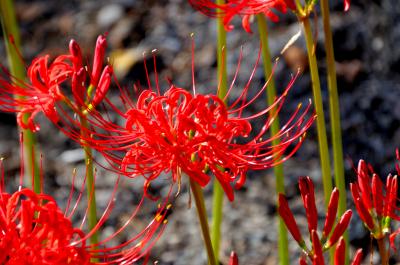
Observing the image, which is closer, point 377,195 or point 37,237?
point 37,237

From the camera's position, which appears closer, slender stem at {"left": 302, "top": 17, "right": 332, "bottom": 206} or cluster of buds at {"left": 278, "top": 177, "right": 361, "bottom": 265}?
cluster of buds at {"left": 278, "top": 177, "right": 361, "bottom": 265}

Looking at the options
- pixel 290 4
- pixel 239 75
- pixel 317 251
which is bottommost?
pixel 317 251

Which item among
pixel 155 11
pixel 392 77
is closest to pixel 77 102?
pixel 392 77

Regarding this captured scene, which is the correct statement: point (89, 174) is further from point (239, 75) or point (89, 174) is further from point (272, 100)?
point (239, 75)

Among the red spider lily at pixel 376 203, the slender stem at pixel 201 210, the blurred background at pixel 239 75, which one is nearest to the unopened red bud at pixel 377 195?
the red spider lily at pixel 376 203

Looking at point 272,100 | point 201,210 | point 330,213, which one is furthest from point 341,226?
point 272,100

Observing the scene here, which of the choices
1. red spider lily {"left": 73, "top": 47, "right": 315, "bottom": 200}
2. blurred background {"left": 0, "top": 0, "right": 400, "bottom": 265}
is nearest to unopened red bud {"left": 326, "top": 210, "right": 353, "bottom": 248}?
red spider lily {"left": 73, "top": 47, "right": 315, "bottom": 200}

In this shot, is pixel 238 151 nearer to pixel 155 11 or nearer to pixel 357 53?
pixel 357 53

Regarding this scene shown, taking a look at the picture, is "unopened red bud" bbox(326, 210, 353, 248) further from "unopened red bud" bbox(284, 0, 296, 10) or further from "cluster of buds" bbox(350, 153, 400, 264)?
"unopened red bud" bbox(284, 0, 296, 10)

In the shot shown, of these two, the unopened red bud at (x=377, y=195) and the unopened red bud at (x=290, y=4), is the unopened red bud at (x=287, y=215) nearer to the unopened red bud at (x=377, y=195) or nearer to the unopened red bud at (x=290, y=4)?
the unopened red bud at (x=377, y=195)
